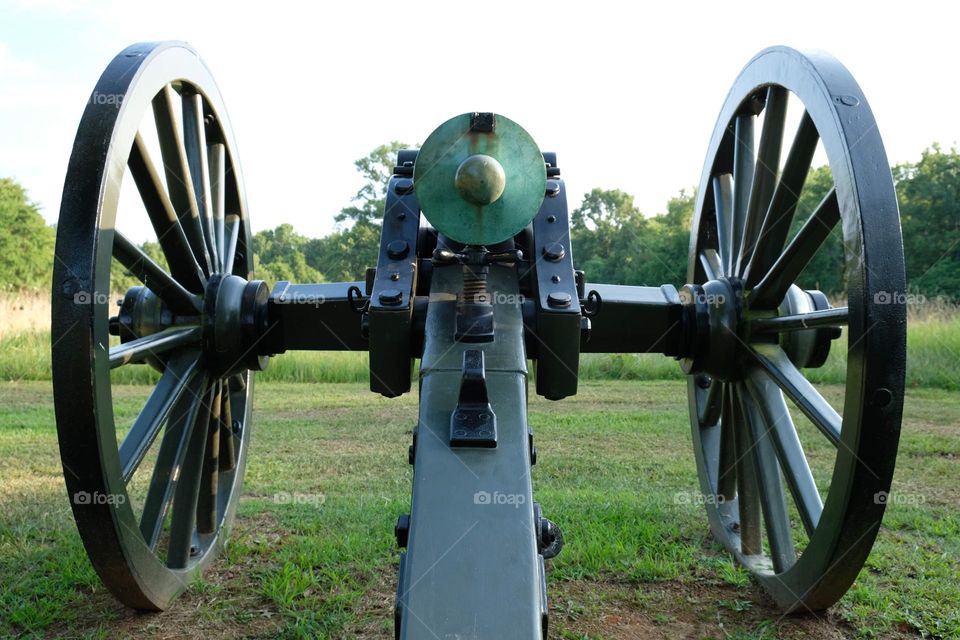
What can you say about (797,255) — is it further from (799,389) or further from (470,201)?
(470,201)

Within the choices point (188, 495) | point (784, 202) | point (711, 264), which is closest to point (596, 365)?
point (711, 264)

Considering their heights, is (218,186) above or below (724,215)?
above

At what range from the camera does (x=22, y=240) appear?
30188 mm

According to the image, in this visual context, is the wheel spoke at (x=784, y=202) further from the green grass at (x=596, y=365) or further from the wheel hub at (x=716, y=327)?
the green grass at (x=596, y=365)

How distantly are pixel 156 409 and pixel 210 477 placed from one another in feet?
3.19

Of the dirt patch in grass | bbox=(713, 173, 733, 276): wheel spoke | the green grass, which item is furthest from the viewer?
the green grass

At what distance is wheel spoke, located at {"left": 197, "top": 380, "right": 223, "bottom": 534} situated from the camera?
12.6ft

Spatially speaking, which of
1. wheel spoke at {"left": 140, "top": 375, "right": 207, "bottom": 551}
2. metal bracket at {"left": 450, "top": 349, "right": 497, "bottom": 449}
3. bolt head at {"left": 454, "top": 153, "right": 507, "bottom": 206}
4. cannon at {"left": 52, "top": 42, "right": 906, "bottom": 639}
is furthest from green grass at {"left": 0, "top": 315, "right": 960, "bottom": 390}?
metal bracket at {"left": 450, "top": 349, "right": 497, "bottom": 449}

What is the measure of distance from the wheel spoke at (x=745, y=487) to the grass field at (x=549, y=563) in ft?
0.44

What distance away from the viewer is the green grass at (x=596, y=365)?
34.2ft

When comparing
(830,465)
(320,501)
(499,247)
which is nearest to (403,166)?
(499,247)

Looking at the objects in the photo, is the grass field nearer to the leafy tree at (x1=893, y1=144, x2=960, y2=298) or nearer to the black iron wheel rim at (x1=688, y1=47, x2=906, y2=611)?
the black iron wheel rim at (x1=688, y1=47, x2=906, y2=611)

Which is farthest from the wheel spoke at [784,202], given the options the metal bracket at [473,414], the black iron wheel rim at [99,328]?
the black iron wheel rim at [99,328]

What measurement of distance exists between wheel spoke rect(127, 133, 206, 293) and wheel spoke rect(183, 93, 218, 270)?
23 centimetres
